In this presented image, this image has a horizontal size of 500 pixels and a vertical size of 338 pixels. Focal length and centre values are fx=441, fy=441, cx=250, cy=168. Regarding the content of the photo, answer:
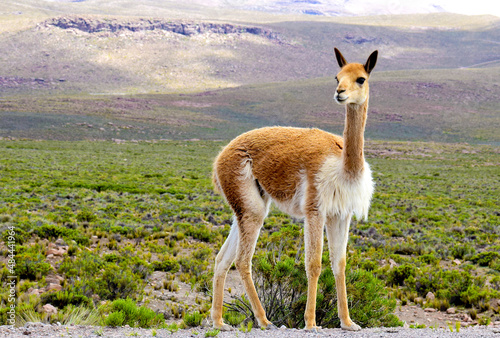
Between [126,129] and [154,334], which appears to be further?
[126,129]

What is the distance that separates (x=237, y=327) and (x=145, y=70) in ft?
390

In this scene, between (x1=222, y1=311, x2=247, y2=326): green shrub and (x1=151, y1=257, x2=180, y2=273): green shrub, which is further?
(x1=151, y1=257, x2=180, y2=273): green shrub

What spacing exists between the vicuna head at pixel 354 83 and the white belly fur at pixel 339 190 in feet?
2.20

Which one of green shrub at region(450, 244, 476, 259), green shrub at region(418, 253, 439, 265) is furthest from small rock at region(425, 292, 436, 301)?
green shrub at region(450, 244, 476, 259)

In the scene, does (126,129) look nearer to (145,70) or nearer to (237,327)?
(237,327)

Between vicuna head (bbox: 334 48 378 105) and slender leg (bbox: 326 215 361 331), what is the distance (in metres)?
1.20

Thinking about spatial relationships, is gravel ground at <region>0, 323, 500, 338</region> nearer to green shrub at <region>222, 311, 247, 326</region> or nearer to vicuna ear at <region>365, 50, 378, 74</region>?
green shrub at <region>222, 311, 247, 326</region>

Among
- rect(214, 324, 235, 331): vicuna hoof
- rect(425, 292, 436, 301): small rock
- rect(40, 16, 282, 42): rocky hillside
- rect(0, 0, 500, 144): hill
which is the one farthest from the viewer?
rect(40, 16, 282, 42): rocky hillside

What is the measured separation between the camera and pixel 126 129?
2232 inches

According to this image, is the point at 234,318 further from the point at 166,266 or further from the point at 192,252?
the point at 192,252

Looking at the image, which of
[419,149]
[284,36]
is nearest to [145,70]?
[284,36]

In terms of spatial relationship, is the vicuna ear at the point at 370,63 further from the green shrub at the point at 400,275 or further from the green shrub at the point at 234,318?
the green shrub at the point at 400,275

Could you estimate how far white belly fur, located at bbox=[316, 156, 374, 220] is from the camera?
4.37 metres

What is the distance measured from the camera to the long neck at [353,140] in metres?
4.39
